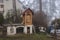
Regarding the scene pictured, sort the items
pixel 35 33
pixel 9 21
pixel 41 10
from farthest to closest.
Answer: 1. pixel 41 10
2. pixel 9 21
3. pixel 35 33

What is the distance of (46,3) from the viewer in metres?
3.11

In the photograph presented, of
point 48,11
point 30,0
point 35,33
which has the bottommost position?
point 35,33

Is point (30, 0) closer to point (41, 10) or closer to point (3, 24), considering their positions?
point (41, 10)

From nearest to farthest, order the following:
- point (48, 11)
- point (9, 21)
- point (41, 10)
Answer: point (9, 21) < point (41, 10) < point (48, 11)

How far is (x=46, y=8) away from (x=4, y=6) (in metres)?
0.74

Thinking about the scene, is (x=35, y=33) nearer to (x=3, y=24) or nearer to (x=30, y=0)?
(x=3, y=24)

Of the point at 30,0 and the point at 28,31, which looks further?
the point at 30,0

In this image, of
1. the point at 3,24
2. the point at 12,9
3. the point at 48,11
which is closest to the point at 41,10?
the point at 48,11

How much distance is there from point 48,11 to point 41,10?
0.23 metres

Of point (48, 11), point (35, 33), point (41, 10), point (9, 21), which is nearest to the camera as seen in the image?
point (35, 33)

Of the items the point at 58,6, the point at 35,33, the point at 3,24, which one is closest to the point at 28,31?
the point at 35,33

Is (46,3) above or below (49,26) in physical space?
above

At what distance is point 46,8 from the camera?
3.04m

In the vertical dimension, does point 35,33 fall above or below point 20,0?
below
